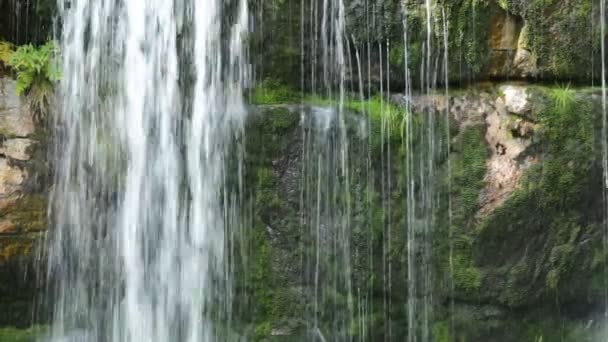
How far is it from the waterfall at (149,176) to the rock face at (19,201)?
12 centimetres

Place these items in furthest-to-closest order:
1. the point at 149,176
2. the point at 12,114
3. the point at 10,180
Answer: the point at 149,176 < the point at 12,114 < the point at 10,180

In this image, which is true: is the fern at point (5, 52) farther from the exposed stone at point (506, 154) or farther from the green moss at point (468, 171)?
the exposed stone at point (506, 154)

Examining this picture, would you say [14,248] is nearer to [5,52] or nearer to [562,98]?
[5,52]

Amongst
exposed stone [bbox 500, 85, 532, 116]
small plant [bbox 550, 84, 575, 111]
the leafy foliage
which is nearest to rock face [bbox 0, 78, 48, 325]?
the leafy foliage

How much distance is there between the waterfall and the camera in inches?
193

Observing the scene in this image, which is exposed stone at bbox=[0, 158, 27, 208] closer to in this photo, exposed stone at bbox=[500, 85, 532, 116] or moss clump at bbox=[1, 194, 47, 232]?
moss clump at bbox=[1, 194, 47, 232]

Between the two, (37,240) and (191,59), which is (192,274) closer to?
(37,240)

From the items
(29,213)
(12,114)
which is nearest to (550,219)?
(29,213)

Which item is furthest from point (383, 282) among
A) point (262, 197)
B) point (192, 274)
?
point (192, 274)

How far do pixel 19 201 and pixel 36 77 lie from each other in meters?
0.88

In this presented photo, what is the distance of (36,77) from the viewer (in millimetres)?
4895

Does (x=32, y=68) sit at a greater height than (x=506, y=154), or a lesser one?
greater

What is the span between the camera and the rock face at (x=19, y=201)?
475cm

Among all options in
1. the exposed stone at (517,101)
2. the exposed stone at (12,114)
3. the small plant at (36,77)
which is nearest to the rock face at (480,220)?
the exposed stone at (517,101)
